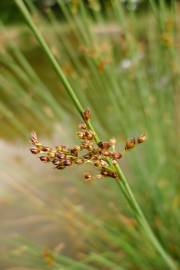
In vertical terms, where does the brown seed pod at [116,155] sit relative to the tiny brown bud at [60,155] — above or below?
above

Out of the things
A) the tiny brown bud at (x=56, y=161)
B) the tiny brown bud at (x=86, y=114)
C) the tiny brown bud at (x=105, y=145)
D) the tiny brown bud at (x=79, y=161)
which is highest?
the tiny brown bud at (x=86, y=114)

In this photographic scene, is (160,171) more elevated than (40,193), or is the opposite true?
(40,193)

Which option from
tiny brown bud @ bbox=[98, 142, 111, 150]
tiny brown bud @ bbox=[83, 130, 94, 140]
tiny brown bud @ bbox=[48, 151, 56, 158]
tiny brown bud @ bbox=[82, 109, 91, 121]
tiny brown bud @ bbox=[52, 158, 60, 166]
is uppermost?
tiny brown bud @ bbox=[82, 109, 91, 121]

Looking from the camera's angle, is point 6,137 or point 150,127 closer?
point 150,127

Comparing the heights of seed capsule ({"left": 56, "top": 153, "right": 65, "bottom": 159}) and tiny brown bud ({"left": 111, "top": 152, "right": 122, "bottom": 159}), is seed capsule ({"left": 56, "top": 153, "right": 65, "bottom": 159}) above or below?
below

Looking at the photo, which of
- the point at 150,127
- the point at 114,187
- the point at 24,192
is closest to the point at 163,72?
the point at 150,127

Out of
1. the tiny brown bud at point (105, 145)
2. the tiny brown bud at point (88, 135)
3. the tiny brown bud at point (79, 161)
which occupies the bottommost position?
the tiny brown bud at point (79, 161)

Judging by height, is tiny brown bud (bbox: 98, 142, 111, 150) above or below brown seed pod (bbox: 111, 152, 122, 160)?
above

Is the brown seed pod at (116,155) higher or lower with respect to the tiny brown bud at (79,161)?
higher

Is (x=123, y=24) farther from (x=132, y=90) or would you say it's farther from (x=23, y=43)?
(x=23, y=43)

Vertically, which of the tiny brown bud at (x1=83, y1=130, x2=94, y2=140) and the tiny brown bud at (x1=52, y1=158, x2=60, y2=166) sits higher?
the tiny brown bud at (x1=83, y1=130, x2=94, y2=140)

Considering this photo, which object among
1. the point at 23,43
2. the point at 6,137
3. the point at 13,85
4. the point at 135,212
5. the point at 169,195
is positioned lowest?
the point at 135,212
